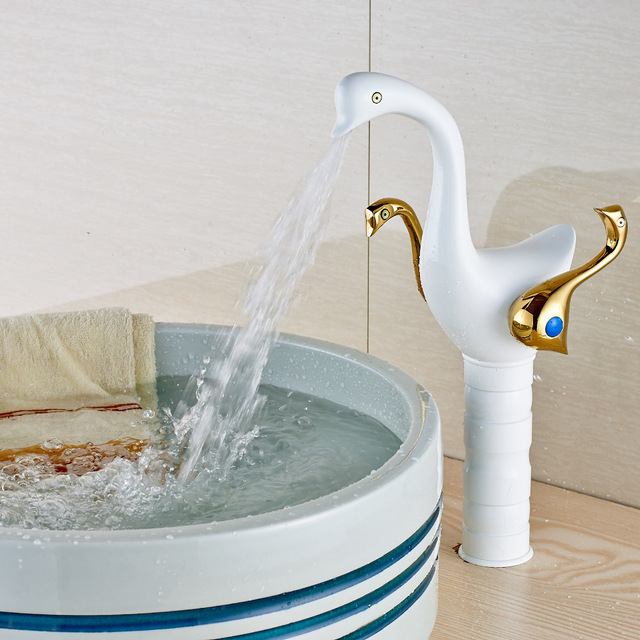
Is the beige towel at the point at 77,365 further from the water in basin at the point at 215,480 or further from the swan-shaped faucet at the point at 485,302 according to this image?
the swan-shaped faucet at the point at 485,302

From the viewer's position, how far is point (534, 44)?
3.10 feet

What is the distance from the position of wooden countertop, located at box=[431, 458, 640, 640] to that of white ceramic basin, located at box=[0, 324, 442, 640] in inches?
5.7

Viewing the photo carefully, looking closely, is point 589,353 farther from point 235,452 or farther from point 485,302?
point 235,452

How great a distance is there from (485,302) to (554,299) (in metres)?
0.06

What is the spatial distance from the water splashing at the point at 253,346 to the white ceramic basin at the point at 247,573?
0.66 feet

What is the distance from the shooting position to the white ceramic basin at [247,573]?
0.55 metres

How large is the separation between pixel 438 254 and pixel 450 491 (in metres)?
0.35

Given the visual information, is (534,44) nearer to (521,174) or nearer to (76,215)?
(521,174)

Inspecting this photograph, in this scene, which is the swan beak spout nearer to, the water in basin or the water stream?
the water stream

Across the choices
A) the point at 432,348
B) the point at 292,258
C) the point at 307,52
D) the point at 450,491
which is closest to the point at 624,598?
the point at 450,491

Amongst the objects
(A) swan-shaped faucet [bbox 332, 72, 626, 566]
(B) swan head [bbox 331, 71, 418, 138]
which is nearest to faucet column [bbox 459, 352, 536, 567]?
(A) swan-shaped faucet [bbox 332, 72, 626, 566]

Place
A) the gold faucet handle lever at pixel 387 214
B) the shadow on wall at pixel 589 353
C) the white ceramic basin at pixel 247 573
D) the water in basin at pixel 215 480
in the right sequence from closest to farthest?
the white ceramic basin at pixel 247 573 < the water in basin at pixel 215 480 < the gold faucet handle lever at pixel 387 214 < the shadow on wall at pixel 589 353

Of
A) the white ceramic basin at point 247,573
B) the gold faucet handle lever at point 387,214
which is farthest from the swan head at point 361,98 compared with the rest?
the white ceramic basin at point 247,573

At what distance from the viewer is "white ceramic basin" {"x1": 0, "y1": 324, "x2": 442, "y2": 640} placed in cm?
55
